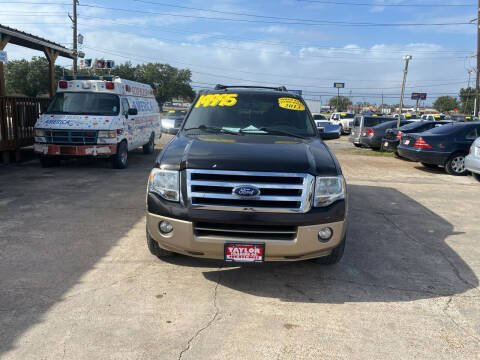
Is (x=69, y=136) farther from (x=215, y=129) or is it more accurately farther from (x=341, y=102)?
(x=341, y=102)

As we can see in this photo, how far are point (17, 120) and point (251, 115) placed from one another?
8344mm

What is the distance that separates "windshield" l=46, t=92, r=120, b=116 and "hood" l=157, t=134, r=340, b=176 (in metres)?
6.42

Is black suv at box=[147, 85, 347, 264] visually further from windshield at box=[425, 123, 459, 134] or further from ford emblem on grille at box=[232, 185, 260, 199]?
windshield at box=[425, 123, 459, 134]

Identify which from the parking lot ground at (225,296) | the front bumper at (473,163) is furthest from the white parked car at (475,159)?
the parking lot ground at (225,296)

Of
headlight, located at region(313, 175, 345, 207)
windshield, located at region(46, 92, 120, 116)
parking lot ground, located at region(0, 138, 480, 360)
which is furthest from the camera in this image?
Answer: windshield, located at region(46, 92, 120, 116)

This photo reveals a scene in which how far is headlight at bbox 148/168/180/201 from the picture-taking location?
343 cm

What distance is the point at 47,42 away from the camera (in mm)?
12328

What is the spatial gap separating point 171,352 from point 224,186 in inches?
53.7

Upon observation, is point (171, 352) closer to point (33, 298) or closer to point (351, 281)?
point (33, 298)

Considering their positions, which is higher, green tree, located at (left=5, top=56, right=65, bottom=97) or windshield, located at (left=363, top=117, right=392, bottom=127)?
green tree, located at (left=5, top=56, right=65, bottom=97)

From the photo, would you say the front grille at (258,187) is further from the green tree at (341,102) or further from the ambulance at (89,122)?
the green tree at (341,102)

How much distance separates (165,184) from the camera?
11.5 feet

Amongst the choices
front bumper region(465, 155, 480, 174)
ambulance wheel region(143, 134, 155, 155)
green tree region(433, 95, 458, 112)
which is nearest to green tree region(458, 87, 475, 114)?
green tree region(433, 95, 458, 112)

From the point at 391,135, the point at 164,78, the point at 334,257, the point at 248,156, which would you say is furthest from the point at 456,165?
the point at 164,78
